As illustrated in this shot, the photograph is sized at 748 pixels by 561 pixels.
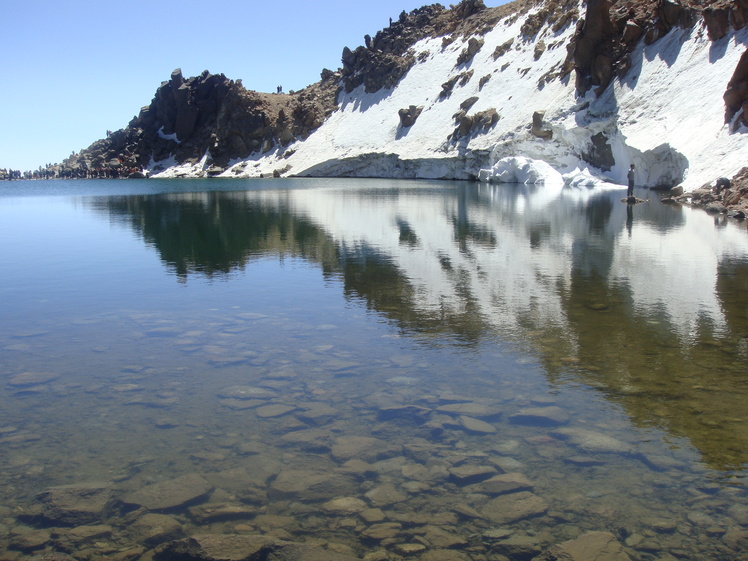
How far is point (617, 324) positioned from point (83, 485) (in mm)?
7034

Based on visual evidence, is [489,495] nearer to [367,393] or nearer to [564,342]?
[367,393]

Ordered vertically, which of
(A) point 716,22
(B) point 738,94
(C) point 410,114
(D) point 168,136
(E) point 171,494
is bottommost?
(E) point 171,494

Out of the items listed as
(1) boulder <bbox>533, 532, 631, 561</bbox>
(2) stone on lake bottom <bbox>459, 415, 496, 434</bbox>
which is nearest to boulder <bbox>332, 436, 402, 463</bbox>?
(2) stone on lake bottom <bbox>459, 415, 496, 434</bbox>

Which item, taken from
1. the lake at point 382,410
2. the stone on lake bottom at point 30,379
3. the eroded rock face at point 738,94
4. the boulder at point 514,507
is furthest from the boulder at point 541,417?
the eroded rock face at point 738,94

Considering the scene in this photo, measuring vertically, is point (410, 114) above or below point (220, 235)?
above

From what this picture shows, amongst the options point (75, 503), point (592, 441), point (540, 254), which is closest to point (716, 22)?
point (540, 254)

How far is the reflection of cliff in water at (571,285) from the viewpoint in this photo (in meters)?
6.56

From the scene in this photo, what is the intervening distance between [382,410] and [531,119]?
187 ft

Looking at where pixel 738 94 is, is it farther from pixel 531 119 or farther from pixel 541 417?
pixel 541 417

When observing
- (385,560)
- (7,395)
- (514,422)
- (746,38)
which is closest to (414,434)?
(514,422)

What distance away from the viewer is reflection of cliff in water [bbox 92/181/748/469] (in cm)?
656

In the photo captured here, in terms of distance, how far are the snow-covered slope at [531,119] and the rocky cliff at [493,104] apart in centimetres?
16

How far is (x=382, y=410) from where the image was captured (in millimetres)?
5980

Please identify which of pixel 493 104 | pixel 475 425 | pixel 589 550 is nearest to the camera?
pixel 589 550
